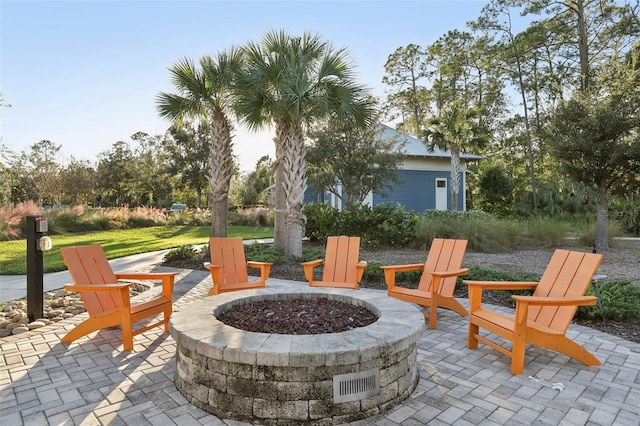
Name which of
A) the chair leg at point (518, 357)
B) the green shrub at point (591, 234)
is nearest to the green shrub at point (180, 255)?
the chair leg at point (518, 357)

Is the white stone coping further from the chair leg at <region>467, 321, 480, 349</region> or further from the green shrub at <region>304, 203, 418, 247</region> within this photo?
the green shrub at <region>304, 203, 418, 247</region>

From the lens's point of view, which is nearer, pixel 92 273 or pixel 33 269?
pixel 92 273

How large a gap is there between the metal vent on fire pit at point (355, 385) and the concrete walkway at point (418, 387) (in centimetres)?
16

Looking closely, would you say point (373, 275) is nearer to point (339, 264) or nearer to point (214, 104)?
point (339, 264)

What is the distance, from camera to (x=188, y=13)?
25.6 ft

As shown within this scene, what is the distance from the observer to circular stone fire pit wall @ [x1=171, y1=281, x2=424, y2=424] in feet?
7.73

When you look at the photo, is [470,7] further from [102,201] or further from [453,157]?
[102,201]

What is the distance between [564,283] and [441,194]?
54.0 feet

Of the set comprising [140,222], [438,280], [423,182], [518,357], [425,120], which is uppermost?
[425,120]

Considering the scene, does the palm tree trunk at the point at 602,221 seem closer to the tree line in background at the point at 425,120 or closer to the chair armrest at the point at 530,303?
the tree line in background at the point at 425,120

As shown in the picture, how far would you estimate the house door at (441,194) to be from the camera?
19422mm

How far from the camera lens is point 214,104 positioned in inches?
362

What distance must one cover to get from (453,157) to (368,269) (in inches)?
460

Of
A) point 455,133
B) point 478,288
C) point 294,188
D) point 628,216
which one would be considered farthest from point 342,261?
point 628,216
